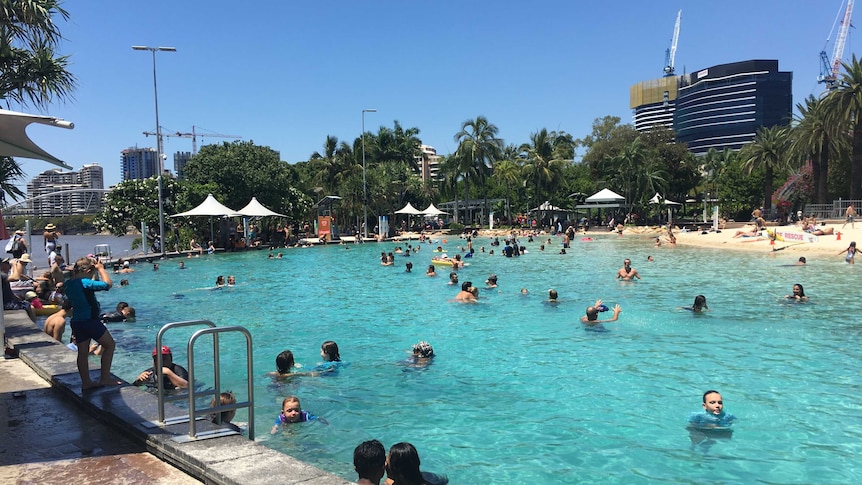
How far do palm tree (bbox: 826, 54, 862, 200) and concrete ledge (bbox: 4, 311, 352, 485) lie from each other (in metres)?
42.7

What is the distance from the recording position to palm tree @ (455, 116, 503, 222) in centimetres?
5734

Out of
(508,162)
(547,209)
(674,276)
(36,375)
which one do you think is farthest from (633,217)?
(36,375)

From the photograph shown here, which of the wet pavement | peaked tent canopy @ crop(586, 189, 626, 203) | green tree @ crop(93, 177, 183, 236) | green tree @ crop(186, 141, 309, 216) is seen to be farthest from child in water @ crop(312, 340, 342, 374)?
peaked tent canopy @ crop(586, 189, 626, 203)

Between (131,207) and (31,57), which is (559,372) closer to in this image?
(31,57)

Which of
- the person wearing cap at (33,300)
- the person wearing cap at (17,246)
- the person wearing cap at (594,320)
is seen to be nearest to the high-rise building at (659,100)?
the person wearing cap at (594,320)

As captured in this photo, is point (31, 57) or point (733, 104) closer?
point (31, 57)

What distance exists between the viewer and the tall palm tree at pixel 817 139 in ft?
127

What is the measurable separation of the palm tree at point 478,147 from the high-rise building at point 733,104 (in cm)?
10082

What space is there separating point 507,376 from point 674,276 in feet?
46.8

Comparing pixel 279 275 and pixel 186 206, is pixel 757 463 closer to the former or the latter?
pixel 279 275

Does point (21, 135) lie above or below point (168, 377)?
above

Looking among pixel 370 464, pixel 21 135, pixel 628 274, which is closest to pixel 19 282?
pixel 21 135

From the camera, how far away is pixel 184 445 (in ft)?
14.2

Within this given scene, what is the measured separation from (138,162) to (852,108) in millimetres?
155107
